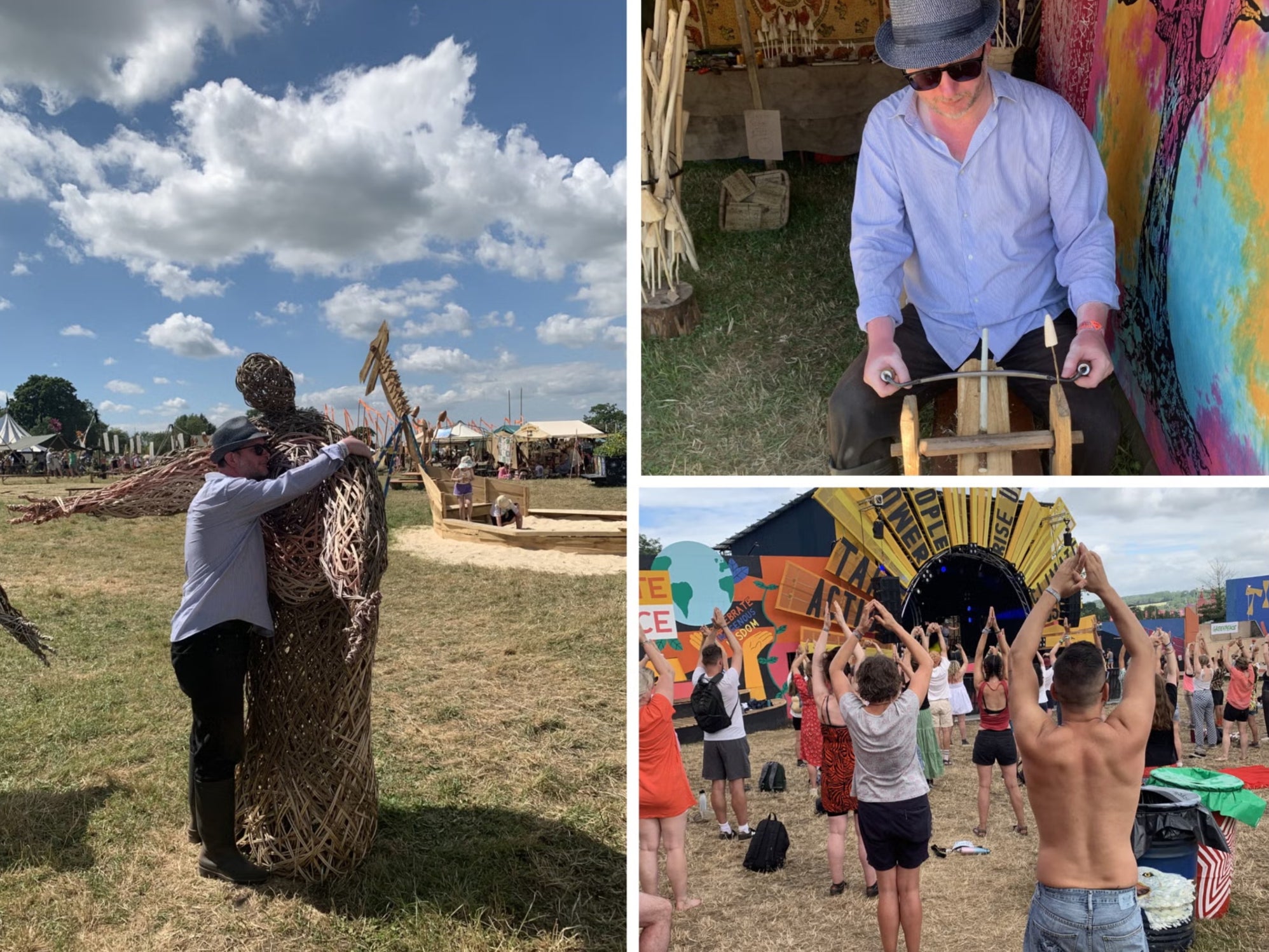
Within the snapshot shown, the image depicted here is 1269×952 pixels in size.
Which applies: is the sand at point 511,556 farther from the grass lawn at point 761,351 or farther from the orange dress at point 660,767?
the orange dress at point 660,767

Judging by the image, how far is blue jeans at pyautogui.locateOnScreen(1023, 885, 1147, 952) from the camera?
2.25 meters

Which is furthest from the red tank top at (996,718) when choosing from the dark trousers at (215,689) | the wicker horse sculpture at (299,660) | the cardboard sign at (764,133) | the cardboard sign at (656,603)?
the cardboard sign at (764,133)

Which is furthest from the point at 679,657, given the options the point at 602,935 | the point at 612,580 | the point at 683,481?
the point at 612,580

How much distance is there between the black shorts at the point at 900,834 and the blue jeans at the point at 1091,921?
33cm

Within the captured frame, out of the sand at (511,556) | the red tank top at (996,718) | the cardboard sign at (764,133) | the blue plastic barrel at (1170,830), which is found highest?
the cardboard sign at (764,133)

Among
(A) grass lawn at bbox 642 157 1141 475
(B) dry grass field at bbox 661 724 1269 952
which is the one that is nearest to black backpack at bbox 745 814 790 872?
(B) dry grass field at bbox 661 724 1269 952

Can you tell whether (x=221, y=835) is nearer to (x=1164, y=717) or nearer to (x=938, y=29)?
(x=1164, y=717)

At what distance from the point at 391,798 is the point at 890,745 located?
2.60 m

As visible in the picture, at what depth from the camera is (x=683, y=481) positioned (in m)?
2.32

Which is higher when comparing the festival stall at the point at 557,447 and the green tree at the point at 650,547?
the festival stall at the point at 557,447

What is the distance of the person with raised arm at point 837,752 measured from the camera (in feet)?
8.00

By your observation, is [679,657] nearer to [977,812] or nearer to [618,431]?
[977,812]

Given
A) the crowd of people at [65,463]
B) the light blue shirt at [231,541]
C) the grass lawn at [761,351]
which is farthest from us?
the crowd of people at [65,463]

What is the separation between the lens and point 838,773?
8.28 ft
